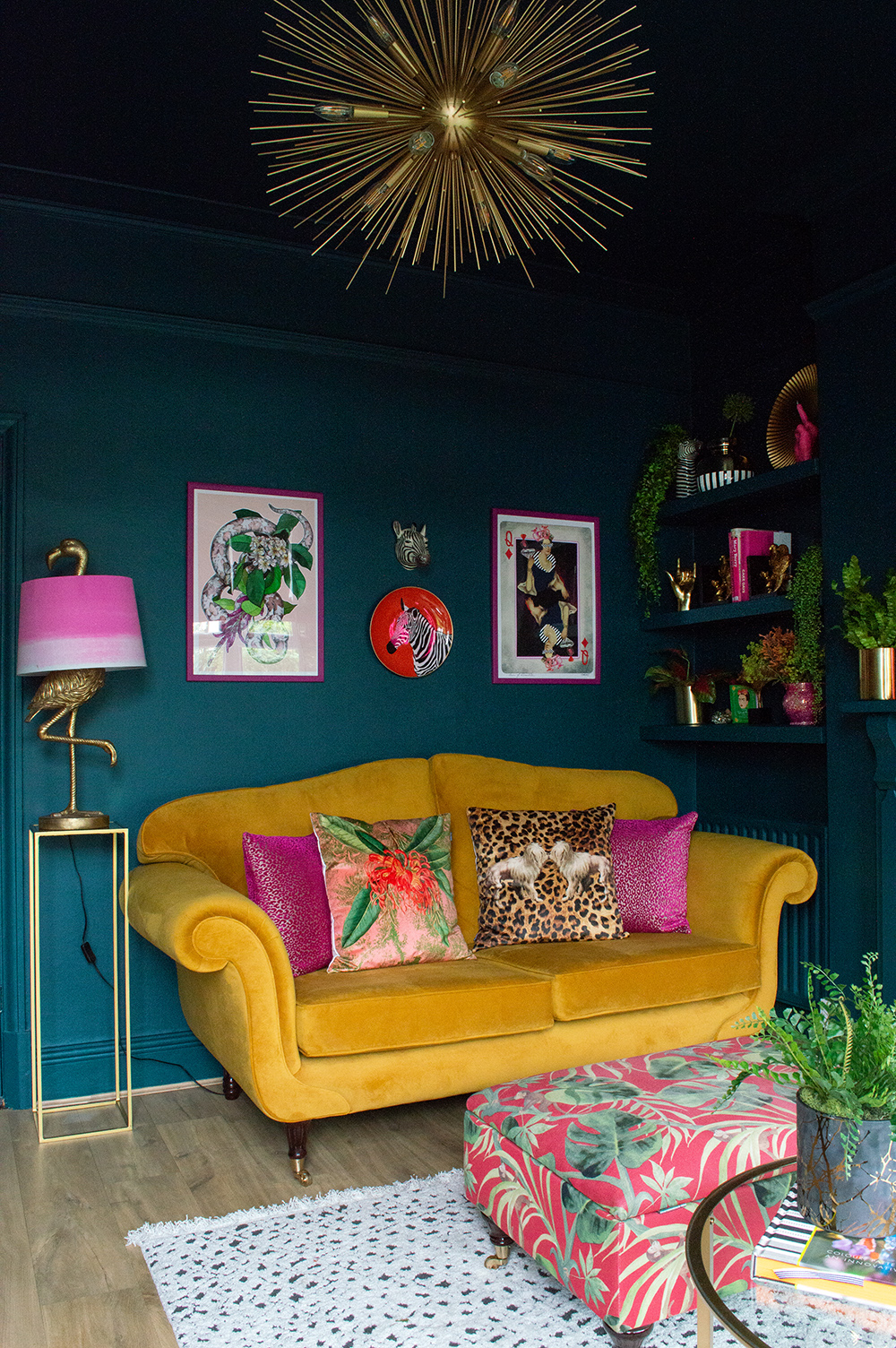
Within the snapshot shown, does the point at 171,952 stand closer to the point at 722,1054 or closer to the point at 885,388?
the point at 722,1054

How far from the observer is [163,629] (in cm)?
355

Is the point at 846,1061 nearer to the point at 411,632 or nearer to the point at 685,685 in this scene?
the point at 411,632

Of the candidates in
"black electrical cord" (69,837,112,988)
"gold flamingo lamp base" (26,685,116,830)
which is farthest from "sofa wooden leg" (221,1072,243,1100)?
"gold flamingo lamp base" (26,685,116,830)

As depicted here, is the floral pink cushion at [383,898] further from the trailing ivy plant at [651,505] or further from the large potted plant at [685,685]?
the trailing ivy plant at [651,505]

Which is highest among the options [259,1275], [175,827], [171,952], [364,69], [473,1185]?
[364,69]

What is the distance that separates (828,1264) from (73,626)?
2.47m

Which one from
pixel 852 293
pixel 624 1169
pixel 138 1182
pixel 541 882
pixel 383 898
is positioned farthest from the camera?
pixel 852 293

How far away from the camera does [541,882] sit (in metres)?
3.33

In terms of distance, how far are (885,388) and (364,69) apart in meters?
2.12

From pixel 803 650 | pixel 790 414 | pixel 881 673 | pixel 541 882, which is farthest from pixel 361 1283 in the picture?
pixel 790 414

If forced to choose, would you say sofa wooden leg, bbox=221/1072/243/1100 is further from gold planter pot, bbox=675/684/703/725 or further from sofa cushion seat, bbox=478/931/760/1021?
gold planter pot, bbox=675/684/703/725

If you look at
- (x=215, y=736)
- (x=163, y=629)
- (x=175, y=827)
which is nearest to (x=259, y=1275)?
(x=175, y=827)

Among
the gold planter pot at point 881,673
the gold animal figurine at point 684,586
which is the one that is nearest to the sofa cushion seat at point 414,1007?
the gold planter pot at point 881,673

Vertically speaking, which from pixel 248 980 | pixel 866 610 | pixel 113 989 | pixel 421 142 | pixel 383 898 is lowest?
pixel 113 989
